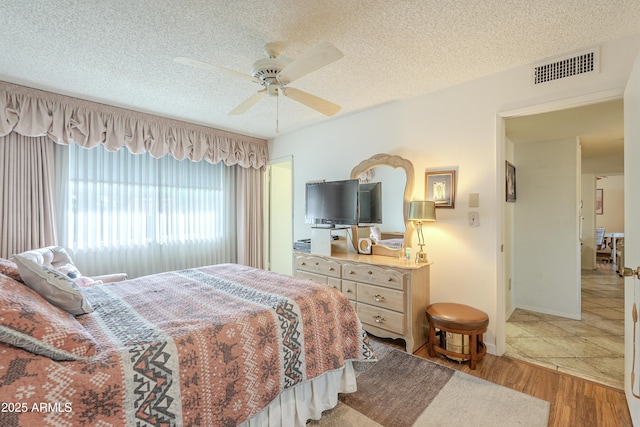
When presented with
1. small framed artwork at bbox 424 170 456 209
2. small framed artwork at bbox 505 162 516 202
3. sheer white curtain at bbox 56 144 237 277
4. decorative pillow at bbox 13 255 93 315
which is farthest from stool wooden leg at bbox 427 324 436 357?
sheer white curtain at bbox 56 144 237 277

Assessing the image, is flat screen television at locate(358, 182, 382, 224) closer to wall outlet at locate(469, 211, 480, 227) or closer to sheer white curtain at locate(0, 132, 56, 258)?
wall outlet at locate(469, 211, 480, 227)

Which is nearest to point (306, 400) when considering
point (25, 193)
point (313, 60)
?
point (313, 60)

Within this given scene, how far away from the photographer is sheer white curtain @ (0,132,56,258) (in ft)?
9.22

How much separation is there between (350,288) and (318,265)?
0.55 metres

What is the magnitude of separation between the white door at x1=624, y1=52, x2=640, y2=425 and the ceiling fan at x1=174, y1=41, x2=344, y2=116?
1.70 metres

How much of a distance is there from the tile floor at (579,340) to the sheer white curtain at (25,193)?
480 cm

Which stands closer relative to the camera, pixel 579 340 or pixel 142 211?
pixel 579 340

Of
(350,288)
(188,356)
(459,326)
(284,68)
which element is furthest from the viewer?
(350,288)

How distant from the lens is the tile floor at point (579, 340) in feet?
7.78

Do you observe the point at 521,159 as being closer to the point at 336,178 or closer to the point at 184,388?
the point at 336,178

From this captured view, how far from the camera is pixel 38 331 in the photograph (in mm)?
1098

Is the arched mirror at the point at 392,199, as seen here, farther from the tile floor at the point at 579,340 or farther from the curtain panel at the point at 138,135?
the curtain panel at the point at 138,135

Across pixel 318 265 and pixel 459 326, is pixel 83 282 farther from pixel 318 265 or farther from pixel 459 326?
pixel 459 326

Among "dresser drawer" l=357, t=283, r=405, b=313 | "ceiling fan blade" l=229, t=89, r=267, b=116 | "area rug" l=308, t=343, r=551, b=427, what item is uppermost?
"ceiling fan blade" l=229, t=89, r=267, b=116
